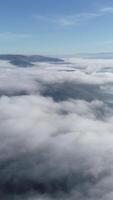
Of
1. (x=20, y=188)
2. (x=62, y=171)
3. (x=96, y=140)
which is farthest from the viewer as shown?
(x=96, y=140)

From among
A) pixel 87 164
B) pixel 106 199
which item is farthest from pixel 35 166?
pixel 106 199

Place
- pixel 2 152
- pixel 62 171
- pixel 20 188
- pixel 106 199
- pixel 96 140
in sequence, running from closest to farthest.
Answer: pixel 106 199
pixel 20 188
pixel 62 171
pixel 2 152
pixel 96 140

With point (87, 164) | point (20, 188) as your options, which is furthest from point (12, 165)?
point (87, 164)

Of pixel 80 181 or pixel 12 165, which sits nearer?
pixel 80 181

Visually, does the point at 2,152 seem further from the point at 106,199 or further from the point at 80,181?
the point at 106,199

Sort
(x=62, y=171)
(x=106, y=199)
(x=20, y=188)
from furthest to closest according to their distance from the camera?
(x=62, y=171) < (x=20, y=188) < (x=106, y=199)

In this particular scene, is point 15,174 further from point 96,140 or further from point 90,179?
point 96,140

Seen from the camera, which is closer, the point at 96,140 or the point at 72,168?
the point at 72,168

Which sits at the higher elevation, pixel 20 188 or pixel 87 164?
pixel 87 164

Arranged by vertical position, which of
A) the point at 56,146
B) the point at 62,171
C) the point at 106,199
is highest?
the point at 56,146
